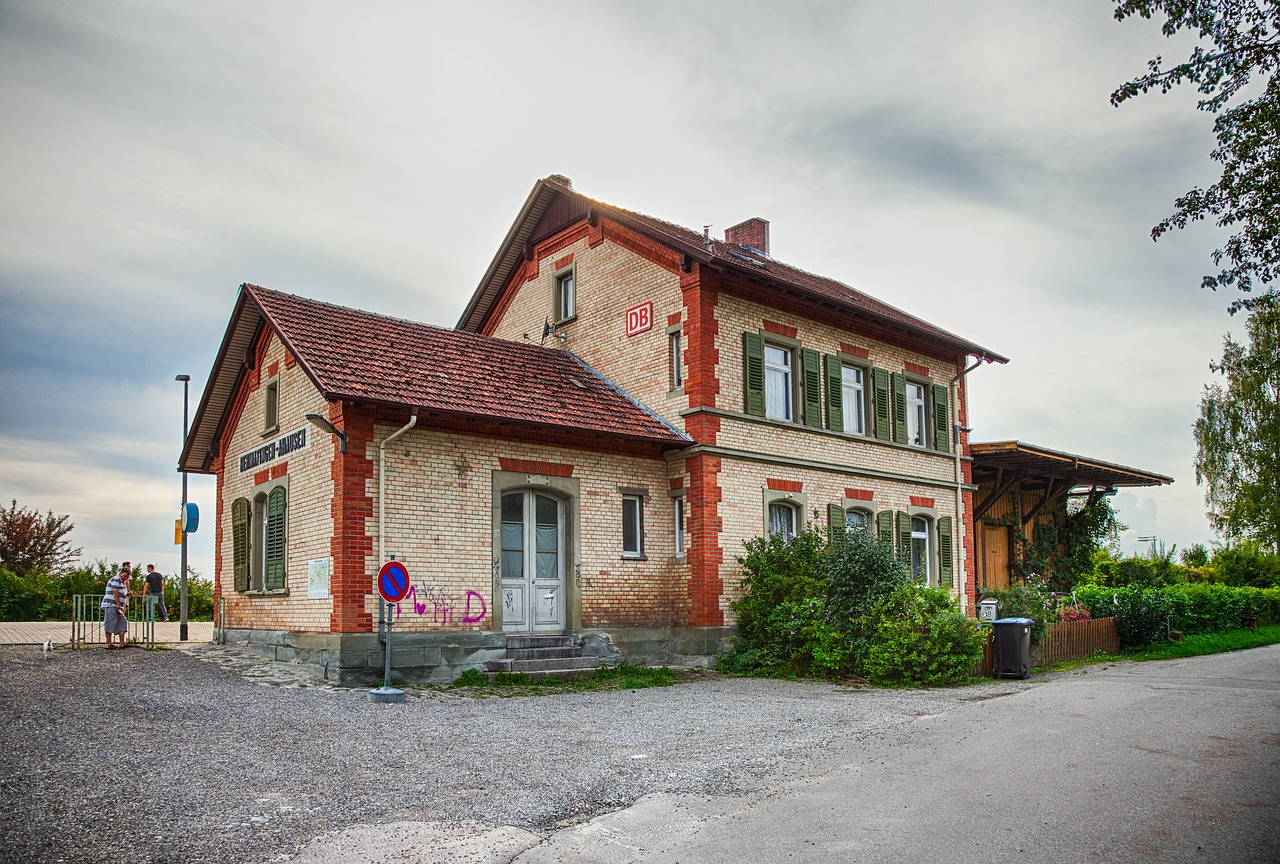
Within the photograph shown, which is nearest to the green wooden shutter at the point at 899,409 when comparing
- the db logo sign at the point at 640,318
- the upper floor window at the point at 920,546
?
the upper floor window at the point at 920,546

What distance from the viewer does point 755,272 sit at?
18.0 meters

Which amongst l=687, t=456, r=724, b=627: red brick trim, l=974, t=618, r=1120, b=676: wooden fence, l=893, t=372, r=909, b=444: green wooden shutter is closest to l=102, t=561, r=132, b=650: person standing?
l=687, t=456, r=724, b=627: red brick trim

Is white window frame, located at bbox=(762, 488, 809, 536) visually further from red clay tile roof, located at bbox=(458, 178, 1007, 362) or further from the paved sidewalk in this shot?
the paved sidewalk

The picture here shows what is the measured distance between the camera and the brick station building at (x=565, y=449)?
14367 millimetres

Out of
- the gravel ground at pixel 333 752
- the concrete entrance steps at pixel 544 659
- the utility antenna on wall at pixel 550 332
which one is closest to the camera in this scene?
the gravel ground at pixel 333 752

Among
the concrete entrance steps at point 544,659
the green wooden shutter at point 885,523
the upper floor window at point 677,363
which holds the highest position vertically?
the upper floor window at point 677,363

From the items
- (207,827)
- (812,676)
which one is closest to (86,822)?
(207,827)

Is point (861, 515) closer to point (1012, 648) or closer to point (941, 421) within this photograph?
point (941, 421)

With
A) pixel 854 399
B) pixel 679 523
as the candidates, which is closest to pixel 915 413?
pixel 854 399

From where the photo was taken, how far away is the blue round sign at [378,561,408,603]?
40.8 feet

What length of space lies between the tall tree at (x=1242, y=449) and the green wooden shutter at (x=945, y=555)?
72.1 ft

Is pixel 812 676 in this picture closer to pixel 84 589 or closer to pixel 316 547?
pixel 316 547

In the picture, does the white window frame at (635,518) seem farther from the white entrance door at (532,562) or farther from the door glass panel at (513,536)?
the door glass panel at (513,536)

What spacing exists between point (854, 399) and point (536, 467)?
8161mm
